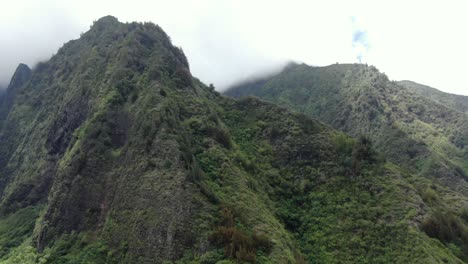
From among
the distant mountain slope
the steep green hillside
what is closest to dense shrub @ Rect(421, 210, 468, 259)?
the steep green hillside

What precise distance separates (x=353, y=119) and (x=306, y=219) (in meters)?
96.1

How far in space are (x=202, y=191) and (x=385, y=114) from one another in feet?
376

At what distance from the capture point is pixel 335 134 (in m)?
87.8

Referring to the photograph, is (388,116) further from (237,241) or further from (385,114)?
(237,241)

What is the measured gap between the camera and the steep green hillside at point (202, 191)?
58719mm

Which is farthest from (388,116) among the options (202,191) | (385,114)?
(202,191)

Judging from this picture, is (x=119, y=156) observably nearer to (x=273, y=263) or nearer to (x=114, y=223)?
(x=114, y=223)

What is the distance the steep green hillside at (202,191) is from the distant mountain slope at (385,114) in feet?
176

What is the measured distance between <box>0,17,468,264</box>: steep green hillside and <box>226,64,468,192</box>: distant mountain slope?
5376 cm

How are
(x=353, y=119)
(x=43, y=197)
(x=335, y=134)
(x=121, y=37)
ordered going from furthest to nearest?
(x=353, y=119)
(x=121, y=37)
(x=43, y=197)
(x=335, y=134)

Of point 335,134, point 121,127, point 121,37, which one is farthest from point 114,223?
point 121,37

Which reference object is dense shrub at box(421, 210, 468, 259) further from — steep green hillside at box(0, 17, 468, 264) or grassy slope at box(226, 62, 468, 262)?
grassy slope at box(226, 62, 468, 262)

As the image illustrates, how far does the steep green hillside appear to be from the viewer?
193 ft

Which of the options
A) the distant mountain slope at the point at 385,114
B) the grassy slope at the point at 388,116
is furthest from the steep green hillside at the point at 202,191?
the distant mountain slope at the point at 385,114
